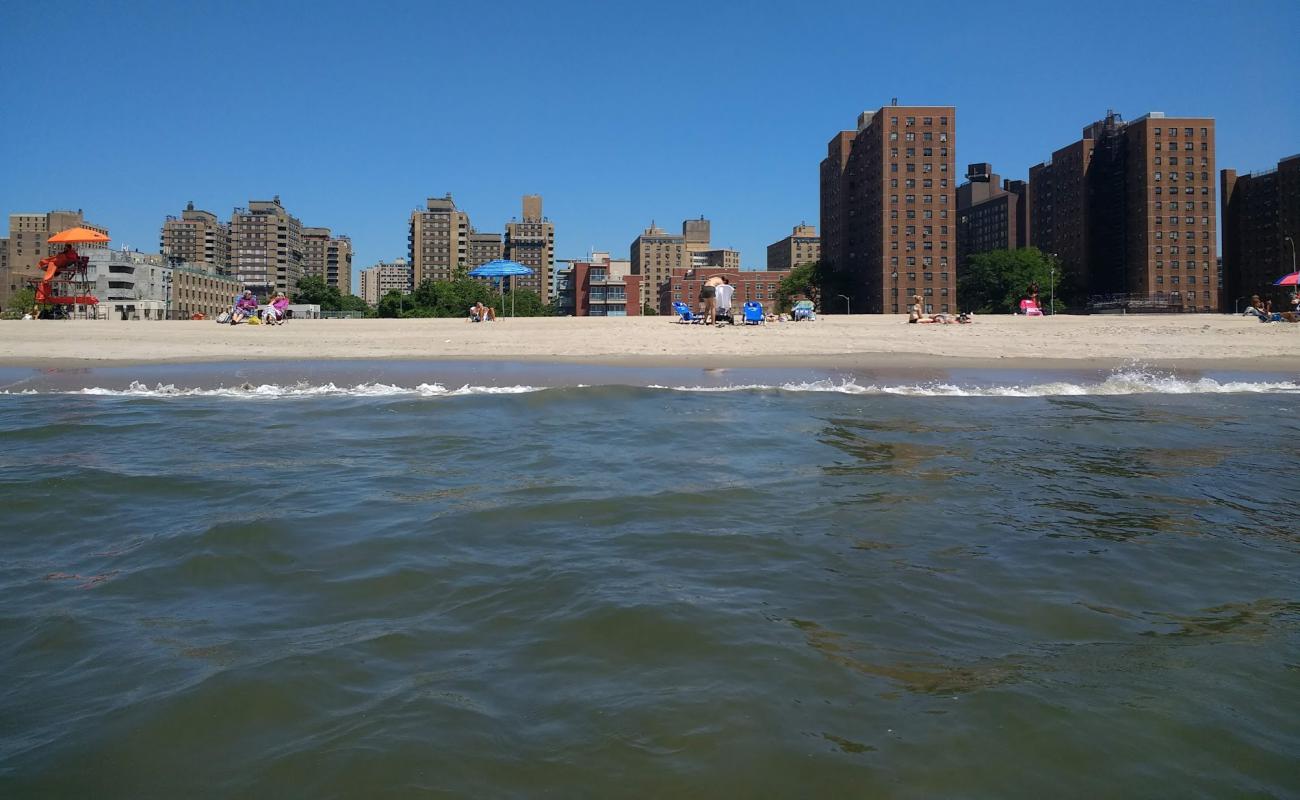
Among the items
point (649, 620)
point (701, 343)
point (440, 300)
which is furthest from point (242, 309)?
point (440, 300)

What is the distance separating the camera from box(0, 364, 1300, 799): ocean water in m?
2.82

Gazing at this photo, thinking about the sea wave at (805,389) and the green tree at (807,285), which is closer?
the sea wave at (805,389)

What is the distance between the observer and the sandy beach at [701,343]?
21.1 m

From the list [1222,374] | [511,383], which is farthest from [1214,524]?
[1222,374]

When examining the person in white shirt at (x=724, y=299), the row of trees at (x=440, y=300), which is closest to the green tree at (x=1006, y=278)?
the row of trees at (x=440, y=300)

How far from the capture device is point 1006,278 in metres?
123

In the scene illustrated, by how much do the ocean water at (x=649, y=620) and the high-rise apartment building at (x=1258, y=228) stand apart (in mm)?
147805

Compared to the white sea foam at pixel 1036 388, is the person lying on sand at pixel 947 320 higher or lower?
higher

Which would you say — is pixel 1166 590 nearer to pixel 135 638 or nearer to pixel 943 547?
pixel 943 547

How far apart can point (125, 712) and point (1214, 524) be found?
6.69 metres

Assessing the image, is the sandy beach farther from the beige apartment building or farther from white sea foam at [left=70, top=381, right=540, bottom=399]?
the beige apartment building

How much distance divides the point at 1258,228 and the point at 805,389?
16756 centimetres

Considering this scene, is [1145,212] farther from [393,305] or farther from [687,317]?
[687,317]

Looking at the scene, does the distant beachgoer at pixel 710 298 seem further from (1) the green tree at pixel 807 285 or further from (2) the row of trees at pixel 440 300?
(1) the green tree at pixel 807 285
